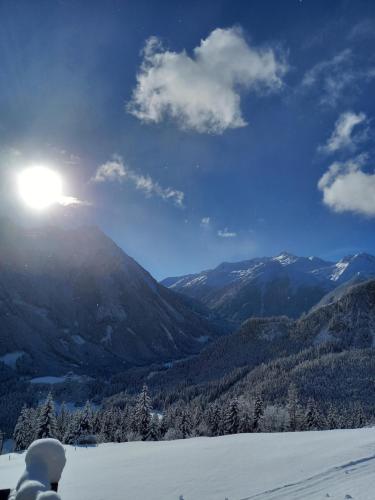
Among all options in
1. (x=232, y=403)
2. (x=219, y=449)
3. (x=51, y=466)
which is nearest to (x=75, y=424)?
(x=232, y=403)

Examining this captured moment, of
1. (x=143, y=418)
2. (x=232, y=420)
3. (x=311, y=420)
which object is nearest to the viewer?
(x=143, y=418)

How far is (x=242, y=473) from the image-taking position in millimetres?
18469

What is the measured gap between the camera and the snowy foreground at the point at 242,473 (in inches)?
601

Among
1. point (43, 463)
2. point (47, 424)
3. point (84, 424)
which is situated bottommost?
Answer: point (84, 424)

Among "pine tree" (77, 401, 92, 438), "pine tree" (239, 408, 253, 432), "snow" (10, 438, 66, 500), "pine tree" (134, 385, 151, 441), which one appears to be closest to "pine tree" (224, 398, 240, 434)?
"pine tree" (239, 408, 253, 432)

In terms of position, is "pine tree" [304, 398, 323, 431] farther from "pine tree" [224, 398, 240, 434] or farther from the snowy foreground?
the snowy foreground

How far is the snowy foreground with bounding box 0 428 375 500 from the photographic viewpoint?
50.1 feet

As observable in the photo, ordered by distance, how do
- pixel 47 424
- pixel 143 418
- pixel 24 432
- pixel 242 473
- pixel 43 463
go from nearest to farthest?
1. pixel 43 463
2. pixel 242 473
3. pixel 47 424
4. pixel 143 418
5. pixel 24 432

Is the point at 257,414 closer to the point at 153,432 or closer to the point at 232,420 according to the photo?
the point at 232,420

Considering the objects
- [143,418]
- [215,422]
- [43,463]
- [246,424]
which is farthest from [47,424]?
[43,463]

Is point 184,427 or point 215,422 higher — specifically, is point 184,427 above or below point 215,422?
above

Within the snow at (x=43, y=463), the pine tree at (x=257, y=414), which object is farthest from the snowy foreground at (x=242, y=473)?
the pine tree at (x=257, y=414)

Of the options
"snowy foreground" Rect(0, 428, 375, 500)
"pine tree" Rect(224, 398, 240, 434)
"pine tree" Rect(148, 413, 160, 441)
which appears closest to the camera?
"snowy foreground" Rect(0, 428, 375, 500)

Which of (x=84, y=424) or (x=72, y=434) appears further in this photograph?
(x=84, y=424)
